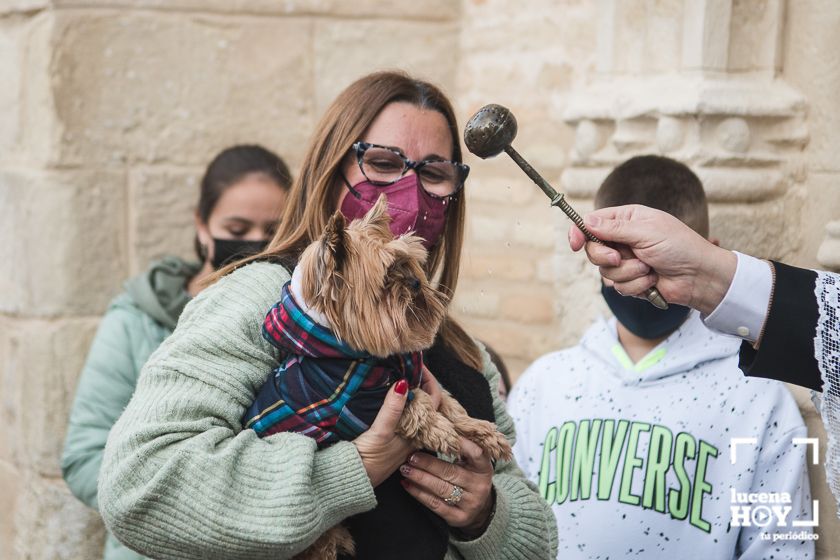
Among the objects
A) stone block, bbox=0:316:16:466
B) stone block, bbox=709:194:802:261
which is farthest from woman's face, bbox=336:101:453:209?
stone block, bbox=0:316:16:466

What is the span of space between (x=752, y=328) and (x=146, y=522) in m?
1.29

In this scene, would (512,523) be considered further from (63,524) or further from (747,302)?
(63,524)

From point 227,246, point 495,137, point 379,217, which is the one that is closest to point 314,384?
point 379,217

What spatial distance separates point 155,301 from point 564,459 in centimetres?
163

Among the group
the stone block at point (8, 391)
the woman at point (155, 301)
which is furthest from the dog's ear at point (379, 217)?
the stone block at point (8, 391)

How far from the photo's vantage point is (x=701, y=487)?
2666 mm

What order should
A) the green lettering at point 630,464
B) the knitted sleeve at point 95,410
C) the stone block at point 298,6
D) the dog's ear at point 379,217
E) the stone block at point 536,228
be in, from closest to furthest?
the dog's ear at point 379,217 → the green lettering at point 630,464 → the knitted sleeve at point 95,410 → the stone block at point 298,6 → the stone block at point 536,228

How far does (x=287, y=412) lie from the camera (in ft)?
6.19

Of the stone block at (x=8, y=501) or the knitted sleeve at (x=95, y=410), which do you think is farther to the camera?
the stone block at (x=8, y=501)

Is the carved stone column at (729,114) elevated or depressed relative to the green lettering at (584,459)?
elevated

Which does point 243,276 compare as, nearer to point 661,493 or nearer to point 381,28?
point 661,493

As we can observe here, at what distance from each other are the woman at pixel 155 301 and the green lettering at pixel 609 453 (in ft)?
4.41

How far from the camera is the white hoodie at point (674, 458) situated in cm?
262

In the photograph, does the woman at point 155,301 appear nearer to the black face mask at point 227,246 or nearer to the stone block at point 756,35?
the black face mask at point 227,246
